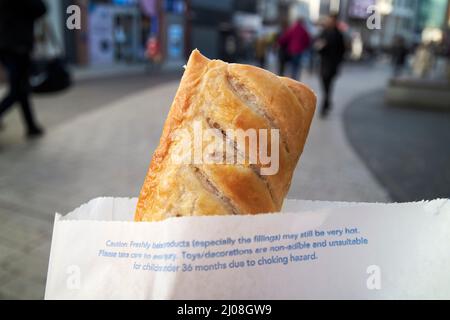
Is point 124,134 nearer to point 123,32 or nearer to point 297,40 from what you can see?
point 297,40

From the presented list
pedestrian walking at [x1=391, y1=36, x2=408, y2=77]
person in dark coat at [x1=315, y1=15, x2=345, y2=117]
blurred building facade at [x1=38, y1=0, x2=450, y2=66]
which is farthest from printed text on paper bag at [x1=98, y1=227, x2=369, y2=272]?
pedestrian walking at [x1=391, y1=36, x2=408, y2=77]

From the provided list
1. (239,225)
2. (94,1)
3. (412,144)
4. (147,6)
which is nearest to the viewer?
(239,225)

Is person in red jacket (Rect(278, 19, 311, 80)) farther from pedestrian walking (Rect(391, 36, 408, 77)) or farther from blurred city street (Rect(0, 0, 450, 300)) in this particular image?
pedestrian walking (Rect(391, 36, 408, 77))

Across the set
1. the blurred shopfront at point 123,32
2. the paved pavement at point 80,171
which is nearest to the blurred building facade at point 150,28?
the blurred shopfront at point 123,32

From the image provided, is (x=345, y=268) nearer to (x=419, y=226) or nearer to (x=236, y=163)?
(x=419, y=226)

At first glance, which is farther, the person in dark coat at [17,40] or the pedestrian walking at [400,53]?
the pedestrian walking at [400,53]

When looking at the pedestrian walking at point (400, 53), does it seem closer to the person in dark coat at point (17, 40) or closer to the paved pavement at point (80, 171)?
the paved pavement at point (80, 171)
